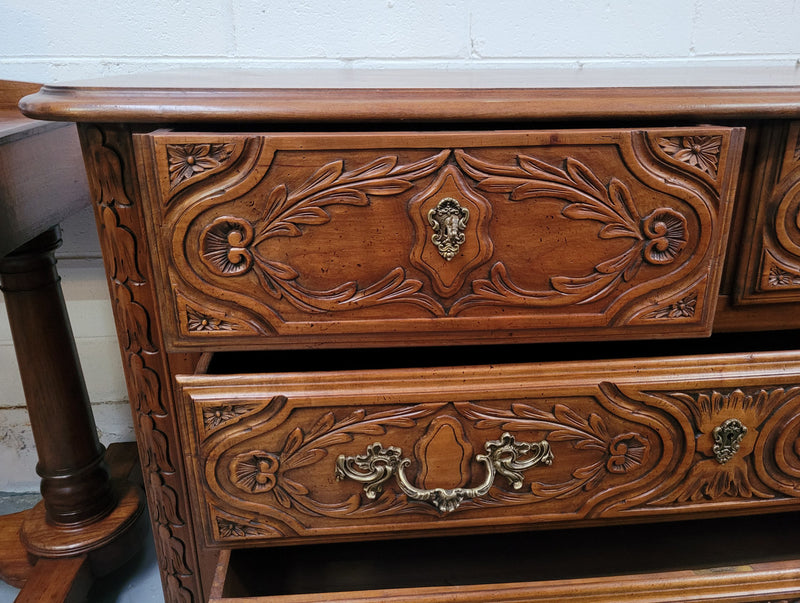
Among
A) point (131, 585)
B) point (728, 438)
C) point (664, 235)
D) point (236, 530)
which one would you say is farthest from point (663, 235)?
point (131, 585)

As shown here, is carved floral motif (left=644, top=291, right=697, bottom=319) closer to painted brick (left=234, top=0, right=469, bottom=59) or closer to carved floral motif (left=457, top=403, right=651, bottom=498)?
carved floral motif (left=457, top=403, right=651, bottom=498)

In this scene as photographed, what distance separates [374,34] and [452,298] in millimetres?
616

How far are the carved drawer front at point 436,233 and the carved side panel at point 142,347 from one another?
0.16ft

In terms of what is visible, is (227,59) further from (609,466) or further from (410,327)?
(609,466)

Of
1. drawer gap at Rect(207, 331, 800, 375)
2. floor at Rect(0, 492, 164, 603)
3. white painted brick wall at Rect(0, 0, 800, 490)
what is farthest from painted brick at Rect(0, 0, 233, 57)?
floor at Rect(0, 492, 164, 603)

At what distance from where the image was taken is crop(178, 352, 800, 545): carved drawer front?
1.78 ft

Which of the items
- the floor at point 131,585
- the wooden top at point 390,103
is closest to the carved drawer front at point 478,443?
the wooden top at point 390,103

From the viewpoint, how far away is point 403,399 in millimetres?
544

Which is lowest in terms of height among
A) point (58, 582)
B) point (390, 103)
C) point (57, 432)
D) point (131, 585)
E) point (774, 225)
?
point (131, 585)

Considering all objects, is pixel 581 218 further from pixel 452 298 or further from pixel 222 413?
pixel 222 413

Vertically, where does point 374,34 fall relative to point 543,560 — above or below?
above

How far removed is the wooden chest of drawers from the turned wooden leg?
0.30m

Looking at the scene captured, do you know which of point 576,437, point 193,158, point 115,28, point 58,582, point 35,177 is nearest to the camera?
point 193,158

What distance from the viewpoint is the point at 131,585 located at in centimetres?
95
